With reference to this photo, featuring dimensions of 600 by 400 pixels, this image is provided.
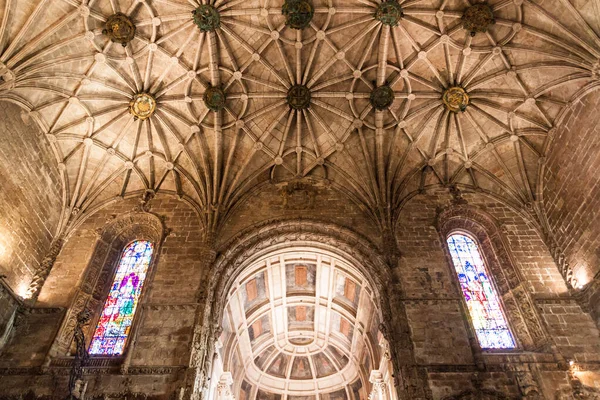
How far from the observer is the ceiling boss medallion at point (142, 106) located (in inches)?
619

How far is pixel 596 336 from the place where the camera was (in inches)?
486

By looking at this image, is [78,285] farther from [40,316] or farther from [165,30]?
[165,30]

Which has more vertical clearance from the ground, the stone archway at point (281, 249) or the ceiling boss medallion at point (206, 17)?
the ceiling boss medallion at point (206, 17)

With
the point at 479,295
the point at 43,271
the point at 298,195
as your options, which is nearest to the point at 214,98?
the point at 298,195

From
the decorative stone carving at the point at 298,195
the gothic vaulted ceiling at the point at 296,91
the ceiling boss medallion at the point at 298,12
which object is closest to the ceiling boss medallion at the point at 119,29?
the gothic vaulted ceiling at the point at 296,91

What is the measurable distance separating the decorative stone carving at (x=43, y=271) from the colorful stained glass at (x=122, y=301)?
212cm

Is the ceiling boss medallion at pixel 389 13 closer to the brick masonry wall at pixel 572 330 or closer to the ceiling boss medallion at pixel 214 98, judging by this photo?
the ceiling boss medallion at pixel 214 98

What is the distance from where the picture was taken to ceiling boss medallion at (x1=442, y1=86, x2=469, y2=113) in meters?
15.7

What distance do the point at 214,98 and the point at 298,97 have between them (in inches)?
124

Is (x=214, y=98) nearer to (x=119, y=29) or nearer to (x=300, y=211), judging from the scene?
(x=119, y=29)

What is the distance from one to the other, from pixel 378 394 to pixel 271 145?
34.9 ft

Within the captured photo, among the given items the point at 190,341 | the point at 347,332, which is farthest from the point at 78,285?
the point at 347,332

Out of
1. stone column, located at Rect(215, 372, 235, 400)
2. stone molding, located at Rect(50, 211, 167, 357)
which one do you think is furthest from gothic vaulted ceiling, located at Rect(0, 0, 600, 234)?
stone column, located at Rect(215, 372, 235, 400)

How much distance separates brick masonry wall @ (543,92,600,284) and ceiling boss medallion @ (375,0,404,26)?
663 centimetres
